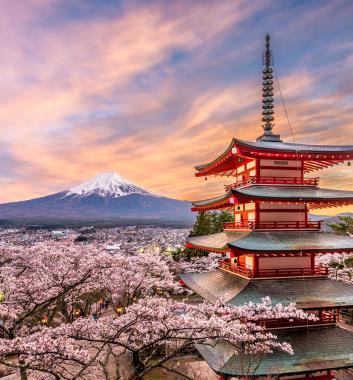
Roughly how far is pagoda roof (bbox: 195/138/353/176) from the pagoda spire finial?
821 millimetres

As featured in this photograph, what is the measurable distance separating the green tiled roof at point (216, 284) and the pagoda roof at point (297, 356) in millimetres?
1979

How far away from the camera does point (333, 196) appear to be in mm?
15414

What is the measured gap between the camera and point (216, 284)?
1673 centimetres

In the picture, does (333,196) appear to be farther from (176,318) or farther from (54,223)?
(54,223)

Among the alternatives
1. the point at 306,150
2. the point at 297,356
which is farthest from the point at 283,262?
the point at 306,150

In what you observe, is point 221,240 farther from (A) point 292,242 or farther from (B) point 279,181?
(B) point 279,181

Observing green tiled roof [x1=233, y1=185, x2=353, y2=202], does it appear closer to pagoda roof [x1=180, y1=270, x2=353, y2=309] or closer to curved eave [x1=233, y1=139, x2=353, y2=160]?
curved eave [x1=233, y1=139, x2=353, y2=160]

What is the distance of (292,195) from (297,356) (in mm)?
6405

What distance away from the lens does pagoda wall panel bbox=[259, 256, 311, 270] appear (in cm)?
1533

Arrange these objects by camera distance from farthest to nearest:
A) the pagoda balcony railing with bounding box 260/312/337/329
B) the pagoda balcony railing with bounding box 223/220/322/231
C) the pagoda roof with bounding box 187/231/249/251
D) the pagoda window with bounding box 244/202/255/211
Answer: the pagoda window with bounding box 244/202/255/211
the pagoda roof with bounding box 187/231/249/251
the pagoda balcony railing with bounding box 223/220/322/231
the pagoda balcony railing with bounding box 260/312/337/329

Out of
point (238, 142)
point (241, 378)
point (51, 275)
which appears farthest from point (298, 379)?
point (51, 275)

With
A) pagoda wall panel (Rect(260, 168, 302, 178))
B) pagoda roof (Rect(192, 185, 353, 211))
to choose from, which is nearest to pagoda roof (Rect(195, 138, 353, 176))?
pagoda wall panel (Rect(260, 168, 302, 178))

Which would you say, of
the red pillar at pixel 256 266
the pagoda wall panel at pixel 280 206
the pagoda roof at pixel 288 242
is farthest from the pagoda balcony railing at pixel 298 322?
the pagoda wall panel at pixel 280 206

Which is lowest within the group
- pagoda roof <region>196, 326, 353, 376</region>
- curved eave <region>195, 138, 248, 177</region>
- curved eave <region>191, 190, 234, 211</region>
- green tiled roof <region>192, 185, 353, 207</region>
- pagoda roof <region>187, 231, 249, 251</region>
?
pagoda roof <region>196, 326, 353, 376</region>
